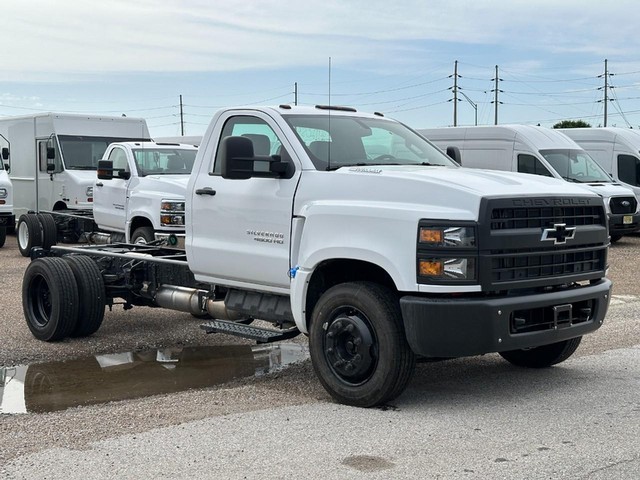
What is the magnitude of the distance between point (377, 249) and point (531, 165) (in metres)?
14.8

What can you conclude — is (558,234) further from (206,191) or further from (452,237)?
(206,191)

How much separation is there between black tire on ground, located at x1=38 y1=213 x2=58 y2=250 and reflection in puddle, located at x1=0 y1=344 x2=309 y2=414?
9.63 m

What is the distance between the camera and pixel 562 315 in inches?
255

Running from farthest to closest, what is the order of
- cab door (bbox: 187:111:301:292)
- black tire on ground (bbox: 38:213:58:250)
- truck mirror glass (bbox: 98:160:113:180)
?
1. black tire on ground (bbox: 38:213:58:250)
2. truck mirror glass (bbox: 98:160:113:180)
3. cab door (bbox: 187:111:301:292)

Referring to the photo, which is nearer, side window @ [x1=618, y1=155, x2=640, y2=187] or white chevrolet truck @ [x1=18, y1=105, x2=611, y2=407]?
white chevrolet truck @ [x1=18, y1=105, x2=611, y2=407]

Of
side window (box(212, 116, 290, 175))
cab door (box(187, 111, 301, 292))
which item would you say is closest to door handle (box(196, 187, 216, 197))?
cab door (box(187, 111, 301, 292))

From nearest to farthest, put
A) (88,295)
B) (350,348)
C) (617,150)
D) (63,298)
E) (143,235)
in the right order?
(350,348), (63,298), (88,295), (143,235), (617,150)

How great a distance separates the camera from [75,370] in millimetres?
8047

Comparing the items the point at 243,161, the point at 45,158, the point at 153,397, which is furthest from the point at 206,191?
the point at 45,158

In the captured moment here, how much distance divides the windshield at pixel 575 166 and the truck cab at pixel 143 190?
8.47 metres

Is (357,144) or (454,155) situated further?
(454,155)

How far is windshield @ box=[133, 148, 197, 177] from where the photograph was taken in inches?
607

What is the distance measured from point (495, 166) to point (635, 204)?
3.20 meters

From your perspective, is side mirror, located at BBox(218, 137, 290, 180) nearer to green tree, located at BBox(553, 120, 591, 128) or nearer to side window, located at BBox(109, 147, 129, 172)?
side window, located at BBox(109, 147, 129, 172)
